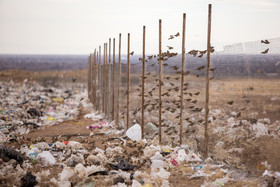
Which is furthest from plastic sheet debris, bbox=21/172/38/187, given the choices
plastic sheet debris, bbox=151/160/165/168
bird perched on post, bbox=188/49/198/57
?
bird perched on post, bbox=188/49/198/57

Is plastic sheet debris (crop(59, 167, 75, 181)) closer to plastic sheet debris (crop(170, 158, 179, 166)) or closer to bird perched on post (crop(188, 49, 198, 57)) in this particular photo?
plastic sheet debris (crop(170, 158, 179, 166))

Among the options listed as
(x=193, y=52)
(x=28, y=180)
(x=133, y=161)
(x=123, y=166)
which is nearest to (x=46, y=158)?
(x=28, y=180)

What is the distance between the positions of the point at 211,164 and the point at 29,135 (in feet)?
15.8

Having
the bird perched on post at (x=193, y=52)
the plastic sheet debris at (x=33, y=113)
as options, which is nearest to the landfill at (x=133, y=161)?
the bird perched on post at (x=193, y=52)

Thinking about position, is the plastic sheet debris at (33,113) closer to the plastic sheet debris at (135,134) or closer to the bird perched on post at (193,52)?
the plastic sheet debris at (135,134)

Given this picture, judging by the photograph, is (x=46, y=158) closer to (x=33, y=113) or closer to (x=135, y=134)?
(x=135, y=134)

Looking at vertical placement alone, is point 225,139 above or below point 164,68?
below

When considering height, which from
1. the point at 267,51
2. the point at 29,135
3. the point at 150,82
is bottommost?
the point at 29,135

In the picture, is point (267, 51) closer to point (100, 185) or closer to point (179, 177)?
point (179, 177)

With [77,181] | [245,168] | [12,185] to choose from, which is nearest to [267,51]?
[245,168]

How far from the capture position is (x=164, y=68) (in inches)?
239

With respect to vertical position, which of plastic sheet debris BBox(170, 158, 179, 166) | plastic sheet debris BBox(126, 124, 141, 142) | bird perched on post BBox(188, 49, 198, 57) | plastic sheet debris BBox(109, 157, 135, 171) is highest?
bird perched on post BBox(188, 49, 198, 57)

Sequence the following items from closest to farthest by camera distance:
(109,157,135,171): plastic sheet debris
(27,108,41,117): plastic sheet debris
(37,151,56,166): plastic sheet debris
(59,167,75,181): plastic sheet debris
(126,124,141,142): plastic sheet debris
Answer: (59,167,75,181): plastic sheet debris < (109,157,135,171): plastic sheet debris < (37,151,56,166): plastic sheet debris < (126,124,141,142): plastic sheet debris < (27,108,41,117): plastic sheet debris

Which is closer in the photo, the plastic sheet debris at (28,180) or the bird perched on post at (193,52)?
the plastic sheet debris at (28,180)
